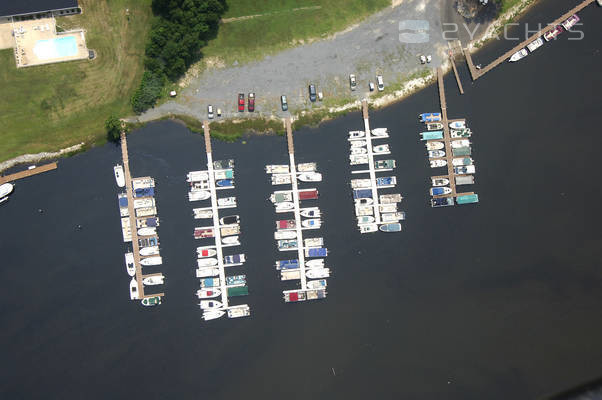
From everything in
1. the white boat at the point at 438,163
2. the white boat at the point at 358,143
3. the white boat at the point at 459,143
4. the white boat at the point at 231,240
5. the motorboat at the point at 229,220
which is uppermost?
the white boat at the point at 358,143

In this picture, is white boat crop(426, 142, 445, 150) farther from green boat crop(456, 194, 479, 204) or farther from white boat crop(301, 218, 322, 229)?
white boat crop(301, 218, 322, 229)

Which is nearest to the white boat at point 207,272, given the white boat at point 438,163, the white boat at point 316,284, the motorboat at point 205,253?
the motorboat at point 205,253

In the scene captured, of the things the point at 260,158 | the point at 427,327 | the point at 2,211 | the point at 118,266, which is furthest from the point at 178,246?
the point at 427,327

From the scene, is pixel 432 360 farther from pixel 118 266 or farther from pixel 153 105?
pixel 153 105

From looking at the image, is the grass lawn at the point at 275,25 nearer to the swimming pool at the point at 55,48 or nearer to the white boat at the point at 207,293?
the swimming pool at the point at 55,48

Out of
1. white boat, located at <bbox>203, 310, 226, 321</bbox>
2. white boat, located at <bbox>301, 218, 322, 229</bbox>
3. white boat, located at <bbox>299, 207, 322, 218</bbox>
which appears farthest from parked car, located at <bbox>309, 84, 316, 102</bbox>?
white boat, located at <bbox>203, 310, 226, 321</bbox>

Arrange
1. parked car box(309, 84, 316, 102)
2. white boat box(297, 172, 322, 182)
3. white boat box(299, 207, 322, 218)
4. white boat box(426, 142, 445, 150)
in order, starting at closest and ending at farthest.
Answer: white boat box(299, 207, 322, 218) → white boat box(297, 172, 322, 182) → parked car box(309, 84, 316, 102) → white boat box(426, 142, 445, 150)
